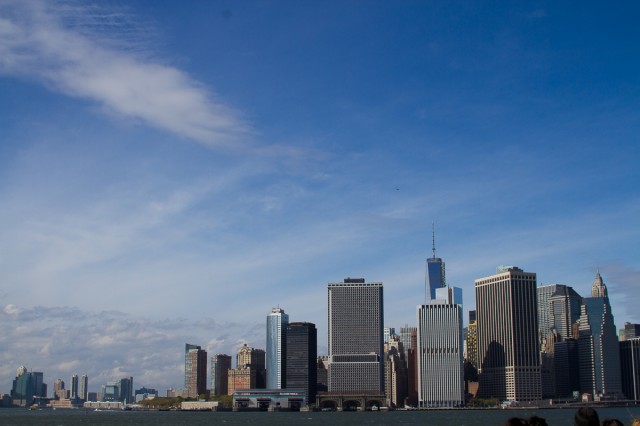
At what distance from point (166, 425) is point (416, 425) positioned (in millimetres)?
41968

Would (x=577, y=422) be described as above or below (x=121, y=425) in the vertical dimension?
above

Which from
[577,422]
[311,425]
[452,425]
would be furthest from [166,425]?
[577,422]

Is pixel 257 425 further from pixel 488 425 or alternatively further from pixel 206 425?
pixel 488 425

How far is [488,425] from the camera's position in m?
137

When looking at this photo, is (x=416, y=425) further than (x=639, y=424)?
Yes

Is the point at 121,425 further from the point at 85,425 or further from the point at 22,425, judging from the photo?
the point at 22,425

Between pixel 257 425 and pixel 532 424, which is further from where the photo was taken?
pixel 257 425

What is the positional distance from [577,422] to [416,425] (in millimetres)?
136936

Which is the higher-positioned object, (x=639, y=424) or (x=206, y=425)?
(x=639, y=424)

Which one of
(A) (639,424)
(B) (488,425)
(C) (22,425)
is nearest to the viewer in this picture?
(A) (639,424)

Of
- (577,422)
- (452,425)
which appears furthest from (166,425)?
(577,422)

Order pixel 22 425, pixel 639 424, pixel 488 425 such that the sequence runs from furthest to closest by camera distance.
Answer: pixel 22 425, pixel 488 425, pixel 639 424

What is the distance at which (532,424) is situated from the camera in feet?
36.8

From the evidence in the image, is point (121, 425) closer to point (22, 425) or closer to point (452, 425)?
point (22, 425)
